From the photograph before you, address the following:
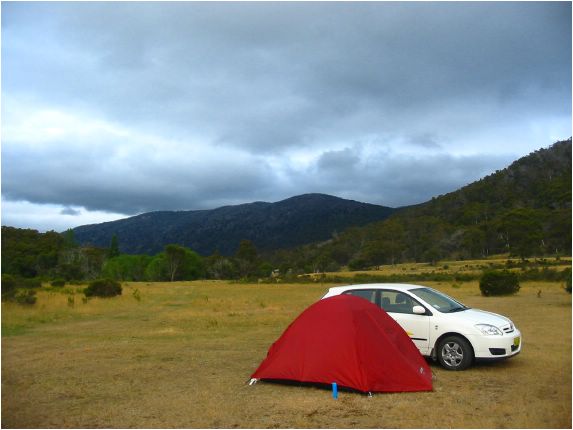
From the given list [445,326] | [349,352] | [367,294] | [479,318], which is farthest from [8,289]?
[479,318]

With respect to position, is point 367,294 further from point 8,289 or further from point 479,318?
point 8,289

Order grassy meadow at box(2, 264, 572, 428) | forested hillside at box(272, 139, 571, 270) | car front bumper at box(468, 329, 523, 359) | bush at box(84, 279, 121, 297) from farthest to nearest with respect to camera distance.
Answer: forested hillside at box(272, 139, 571, 270), bush at box(84, 279, 121, 297), car front bumper at box(468, 329, 523, 359), grassy meadow at box(2, 264, 572, 428)

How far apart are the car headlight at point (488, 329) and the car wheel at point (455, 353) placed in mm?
369

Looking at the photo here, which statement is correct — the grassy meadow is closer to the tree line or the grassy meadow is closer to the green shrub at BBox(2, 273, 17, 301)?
the green shrub at BBox(2, 273, 17, 301)

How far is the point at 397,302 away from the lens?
10.7 m

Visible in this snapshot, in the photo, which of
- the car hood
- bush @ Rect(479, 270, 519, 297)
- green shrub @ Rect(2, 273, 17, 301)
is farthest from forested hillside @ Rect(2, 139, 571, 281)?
the car hood

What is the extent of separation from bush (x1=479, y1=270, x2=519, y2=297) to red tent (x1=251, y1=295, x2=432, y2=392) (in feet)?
74.8

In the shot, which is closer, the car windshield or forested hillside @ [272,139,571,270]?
the car windshield

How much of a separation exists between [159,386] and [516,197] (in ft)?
330

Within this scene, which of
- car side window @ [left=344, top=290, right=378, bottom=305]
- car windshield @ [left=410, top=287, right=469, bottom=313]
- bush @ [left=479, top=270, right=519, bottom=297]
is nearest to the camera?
car windshield @ [left=410, top=287, right=469, bottom=313]

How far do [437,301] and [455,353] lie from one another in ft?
3.83

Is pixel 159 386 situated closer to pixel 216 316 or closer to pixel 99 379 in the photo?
pixel 99 379

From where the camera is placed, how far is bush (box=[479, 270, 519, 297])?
29.8 m

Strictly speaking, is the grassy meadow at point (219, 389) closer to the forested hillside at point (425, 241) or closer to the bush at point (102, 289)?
the bush at point (102, 289)
